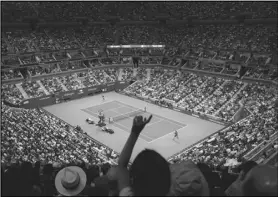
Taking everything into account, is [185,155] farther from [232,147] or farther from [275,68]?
[275,68]

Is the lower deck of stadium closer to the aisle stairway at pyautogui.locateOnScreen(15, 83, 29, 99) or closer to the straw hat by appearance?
the aisle stairway at pyautogui.locateOnScreen(15, 83, 29, 99)

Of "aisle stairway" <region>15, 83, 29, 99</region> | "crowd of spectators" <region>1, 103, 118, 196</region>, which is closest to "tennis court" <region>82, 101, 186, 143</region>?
"crowd of spectators" <region>1, 103, 118, 196</region>

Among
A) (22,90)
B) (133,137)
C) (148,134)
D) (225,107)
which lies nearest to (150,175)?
(133,137)

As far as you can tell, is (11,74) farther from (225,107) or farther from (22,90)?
(225,107)

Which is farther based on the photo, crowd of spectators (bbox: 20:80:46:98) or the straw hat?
crowd of spectators (bbox: 20:80:46:98)

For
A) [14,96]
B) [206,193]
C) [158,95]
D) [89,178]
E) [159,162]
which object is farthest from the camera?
[158,95]

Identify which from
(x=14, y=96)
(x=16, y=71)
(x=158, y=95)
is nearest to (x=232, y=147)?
(x=158, y=95)

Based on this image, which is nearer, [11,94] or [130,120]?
[130,120]
